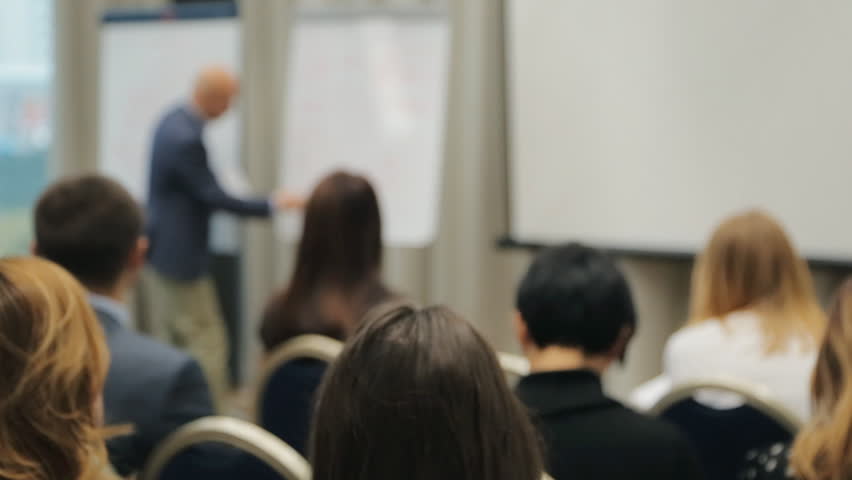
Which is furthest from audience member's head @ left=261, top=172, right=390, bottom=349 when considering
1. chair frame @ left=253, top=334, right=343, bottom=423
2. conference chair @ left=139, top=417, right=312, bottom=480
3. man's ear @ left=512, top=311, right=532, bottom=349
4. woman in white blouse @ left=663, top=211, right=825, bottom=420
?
conference chair @ left=139, top=417, right=312, bottom=480

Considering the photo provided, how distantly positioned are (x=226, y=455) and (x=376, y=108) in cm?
324

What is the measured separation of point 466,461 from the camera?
1.00 metres

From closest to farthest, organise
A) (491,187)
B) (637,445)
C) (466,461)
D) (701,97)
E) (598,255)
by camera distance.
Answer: (466,461) < (637,445) < (598,255) < (701,97) < (491,187)

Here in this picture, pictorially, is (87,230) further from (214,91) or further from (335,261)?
(214,91)

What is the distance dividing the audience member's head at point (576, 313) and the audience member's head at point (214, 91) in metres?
2.85

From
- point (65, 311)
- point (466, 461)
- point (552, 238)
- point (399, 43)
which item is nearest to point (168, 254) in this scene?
point (399, 43)

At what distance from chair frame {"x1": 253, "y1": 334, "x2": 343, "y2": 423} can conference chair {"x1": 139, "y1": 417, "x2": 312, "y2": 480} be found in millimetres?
675

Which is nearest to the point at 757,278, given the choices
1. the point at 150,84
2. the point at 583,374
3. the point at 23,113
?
the point at 583,374

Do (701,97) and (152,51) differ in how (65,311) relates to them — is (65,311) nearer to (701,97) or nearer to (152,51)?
(701,97)

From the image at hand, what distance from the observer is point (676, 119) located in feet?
13.1

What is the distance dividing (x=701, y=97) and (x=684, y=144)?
18 centimetres

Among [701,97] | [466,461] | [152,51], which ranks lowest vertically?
[466,461]

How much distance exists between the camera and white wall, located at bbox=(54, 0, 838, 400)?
4.38 m

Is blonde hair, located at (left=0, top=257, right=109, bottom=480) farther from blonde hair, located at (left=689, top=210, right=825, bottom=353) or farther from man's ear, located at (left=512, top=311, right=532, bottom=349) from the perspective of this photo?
blonde hair, located at (left=689, top=210, right=825, bottom=353)
